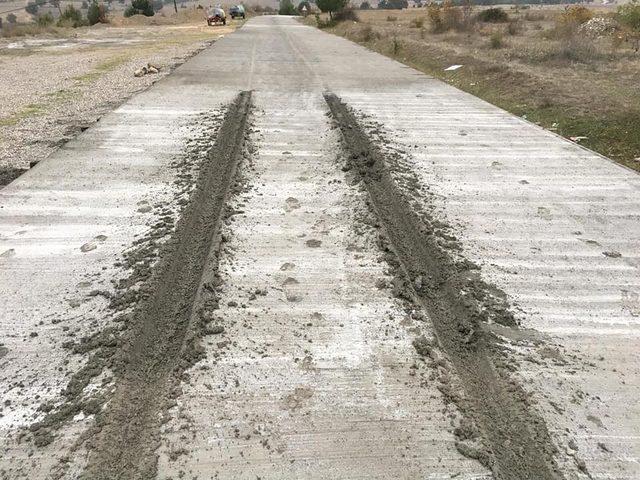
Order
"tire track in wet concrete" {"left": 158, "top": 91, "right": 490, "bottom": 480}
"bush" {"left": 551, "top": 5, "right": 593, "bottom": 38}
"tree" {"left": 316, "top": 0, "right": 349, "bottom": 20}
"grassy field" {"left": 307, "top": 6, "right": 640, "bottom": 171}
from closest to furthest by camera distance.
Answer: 1. "tire track in wet concrete" {"left": 158, "top": 91, "right": 490, "bottom": 480}
2. "grassy field" {"left": 307, "top": 6, "right": 640, "bottom": 171}
3. "bush" {"left": 551, "top": 5, "right": 593, "bottom": 38}
4. "tree" {"left": 316, "top": 0, "right": 349, "bottom": 20}

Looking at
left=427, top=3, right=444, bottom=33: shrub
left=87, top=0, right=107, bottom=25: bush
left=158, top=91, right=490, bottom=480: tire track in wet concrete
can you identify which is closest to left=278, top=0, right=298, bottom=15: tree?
left=87, top=0, right=107, bottom=25: bush

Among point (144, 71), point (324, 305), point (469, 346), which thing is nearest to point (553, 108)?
point (469, 346)

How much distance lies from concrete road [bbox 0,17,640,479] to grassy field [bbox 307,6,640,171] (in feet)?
4.56

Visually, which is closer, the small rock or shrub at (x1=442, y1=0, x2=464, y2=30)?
the small rock

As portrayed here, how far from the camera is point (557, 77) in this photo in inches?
430

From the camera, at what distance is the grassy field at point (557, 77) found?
7418mm

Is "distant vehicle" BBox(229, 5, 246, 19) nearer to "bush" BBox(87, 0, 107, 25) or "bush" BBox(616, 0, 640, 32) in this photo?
"bush" BBox(87, 0, 107, 25)

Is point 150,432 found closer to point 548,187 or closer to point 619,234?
point 619,234

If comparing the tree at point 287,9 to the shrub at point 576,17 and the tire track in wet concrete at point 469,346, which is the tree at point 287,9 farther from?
the tire track in wet concrete at point 469,346

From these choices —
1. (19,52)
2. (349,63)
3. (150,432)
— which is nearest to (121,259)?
(150,432)

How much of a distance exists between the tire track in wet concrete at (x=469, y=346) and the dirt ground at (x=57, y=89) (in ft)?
15.0

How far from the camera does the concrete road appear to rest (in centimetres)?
229

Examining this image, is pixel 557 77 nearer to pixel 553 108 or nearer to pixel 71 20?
pixel 553 108

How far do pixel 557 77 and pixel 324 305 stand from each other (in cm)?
1025
